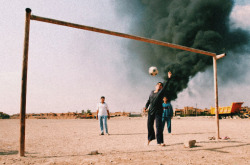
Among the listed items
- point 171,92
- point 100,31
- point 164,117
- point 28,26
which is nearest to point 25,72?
point 28,26

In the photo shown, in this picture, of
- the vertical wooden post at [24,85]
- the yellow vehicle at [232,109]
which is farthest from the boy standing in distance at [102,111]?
the yellow vehicle at [232,109]

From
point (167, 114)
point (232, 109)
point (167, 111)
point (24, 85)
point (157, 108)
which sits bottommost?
point (232, 109)

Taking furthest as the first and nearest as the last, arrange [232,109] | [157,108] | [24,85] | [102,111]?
[232,109]
[102,111]
[157,108]
[24,85]

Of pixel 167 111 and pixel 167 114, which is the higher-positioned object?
pixel 167 111

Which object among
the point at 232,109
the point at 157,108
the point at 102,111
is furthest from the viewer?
the point at 232,109

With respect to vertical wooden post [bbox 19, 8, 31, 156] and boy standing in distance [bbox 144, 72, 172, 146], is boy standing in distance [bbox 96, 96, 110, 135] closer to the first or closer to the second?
boy standing in distance [bbox 144, 72, 172, 146]

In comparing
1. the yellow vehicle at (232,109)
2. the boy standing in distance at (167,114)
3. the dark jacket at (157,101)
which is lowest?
the yellow vehicle at (232,109)

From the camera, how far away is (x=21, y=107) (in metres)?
4.66

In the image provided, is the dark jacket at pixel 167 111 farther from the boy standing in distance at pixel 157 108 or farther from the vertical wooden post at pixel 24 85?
the vertical wooden post at pixel 24 85

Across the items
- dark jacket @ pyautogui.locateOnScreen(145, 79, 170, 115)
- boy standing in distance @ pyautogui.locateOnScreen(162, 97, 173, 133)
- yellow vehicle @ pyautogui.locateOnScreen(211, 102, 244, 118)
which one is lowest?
yellow vehicle @ pyautogui.locateOnScreen(211, 102, 244, 118)

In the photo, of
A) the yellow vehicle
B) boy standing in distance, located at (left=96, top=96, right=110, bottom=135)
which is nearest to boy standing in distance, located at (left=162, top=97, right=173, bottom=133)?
boy standing in distance, located at (left=96, top=96, right=110, bottom=135)

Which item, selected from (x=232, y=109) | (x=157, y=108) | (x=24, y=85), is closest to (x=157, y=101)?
(x=157, y=108)

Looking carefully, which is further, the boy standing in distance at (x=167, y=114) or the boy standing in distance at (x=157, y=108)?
the boy standing in distance at (x=167, y=114)

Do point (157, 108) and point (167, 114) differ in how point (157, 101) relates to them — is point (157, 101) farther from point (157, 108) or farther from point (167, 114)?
point (167, 114)
